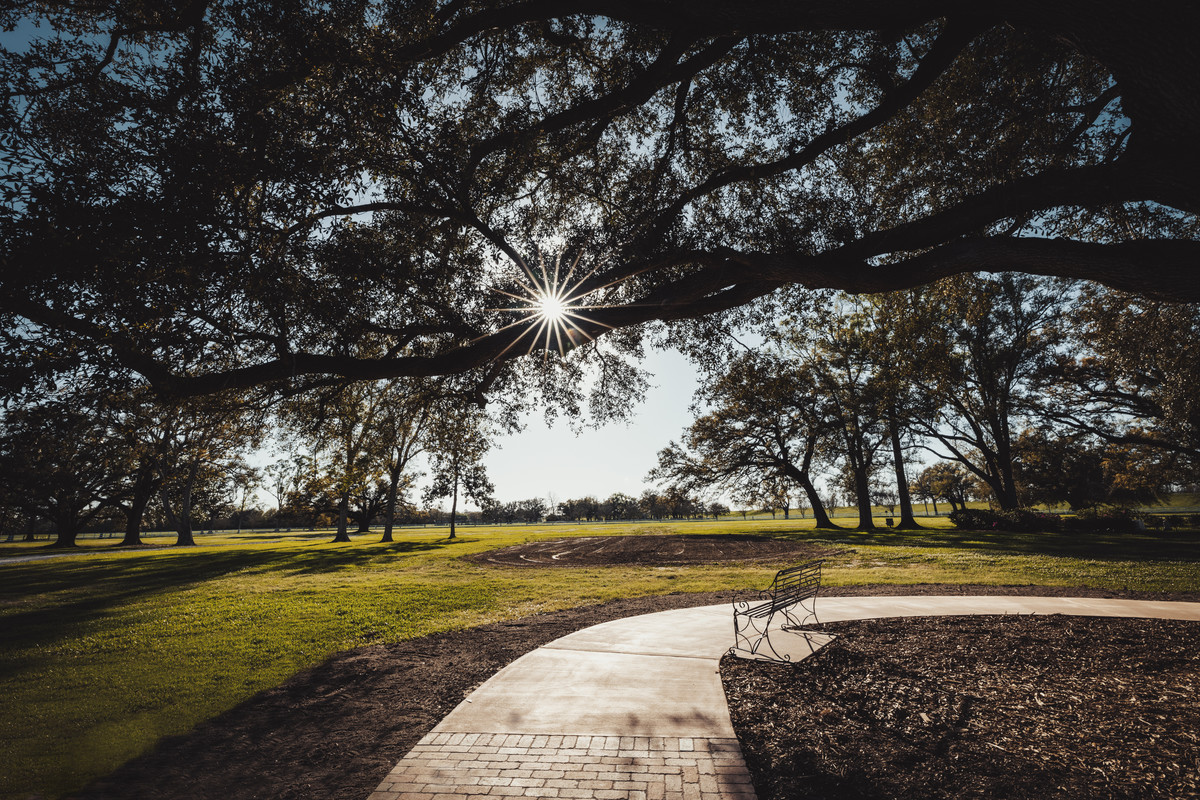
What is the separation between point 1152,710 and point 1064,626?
347cm

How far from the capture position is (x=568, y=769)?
3953mm

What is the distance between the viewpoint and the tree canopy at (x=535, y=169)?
477cm

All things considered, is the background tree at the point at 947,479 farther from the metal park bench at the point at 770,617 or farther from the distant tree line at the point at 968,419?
the metal park bench at the point at 770,617

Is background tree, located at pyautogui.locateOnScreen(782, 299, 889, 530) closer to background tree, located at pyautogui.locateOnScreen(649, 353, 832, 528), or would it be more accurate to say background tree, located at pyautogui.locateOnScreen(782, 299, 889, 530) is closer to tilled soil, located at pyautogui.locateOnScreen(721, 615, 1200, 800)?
background tree, located at pyautogui.locateOnScreen(649, 353, 832, 528)

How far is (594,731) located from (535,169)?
741cm

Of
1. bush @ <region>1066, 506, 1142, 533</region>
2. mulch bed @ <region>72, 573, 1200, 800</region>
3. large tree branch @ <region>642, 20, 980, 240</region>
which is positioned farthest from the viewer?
bush @ <region>1066, 506, 1142, 533</region>

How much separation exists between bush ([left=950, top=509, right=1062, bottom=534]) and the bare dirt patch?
12342 millimetres

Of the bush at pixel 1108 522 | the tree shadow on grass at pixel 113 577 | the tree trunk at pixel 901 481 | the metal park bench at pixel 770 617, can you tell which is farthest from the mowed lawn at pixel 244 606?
the tree trunk at pixel 901 481

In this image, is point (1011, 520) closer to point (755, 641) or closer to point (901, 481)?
point (901, 481)

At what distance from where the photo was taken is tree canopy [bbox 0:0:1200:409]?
4773 mm

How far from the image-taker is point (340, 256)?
669cm

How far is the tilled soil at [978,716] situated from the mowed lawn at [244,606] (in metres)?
5.66

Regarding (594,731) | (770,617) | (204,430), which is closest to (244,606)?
(204,430)

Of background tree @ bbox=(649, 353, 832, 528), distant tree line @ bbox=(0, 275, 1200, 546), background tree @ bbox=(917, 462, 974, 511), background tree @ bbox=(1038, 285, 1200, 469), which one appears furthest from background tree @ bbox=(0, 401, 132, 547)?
background tree @ bbox=(917, 462, 974, 511)
